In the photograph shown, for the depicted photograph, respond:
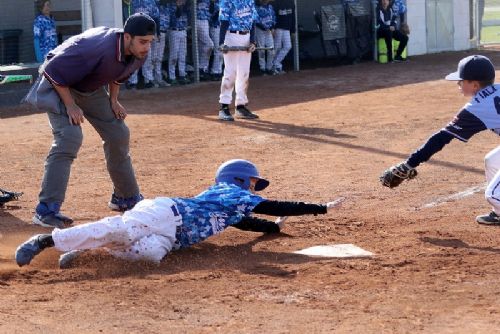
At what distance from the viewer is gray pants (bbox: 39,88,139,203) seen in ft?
24.5

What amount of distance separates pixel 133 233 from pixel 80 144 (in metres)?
1.75

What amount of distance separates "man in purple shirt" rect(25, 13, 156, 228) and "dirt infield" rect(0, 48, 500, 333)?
49 centimetres

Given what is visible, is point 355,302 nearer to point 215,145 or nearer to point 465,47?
point 215,145

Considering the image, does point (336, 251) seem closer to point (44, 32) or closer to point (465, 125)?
point (465, 125)

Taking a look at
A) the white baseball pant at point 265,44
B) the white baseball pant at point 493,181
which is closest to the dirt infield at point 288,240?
the white baseball pant at point 493,181

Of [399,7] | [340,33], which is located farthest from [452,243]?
[399,7]

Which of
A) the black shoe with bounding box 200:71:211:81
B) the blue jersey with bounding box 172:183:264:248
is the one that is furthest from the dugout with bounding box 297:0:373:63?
the blue jersey with bounding box 172:183:264:248

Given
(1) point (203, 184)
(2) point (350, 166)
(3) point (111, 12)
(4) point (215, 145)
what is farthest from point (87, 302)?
(3) point (111, 12)

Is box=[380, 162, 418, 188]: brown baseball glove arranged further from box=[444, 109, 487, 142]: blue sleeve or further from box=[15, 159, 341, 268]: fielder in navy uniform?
Answer: box=[15, 159, 341, 268]: fielder in navy uniform

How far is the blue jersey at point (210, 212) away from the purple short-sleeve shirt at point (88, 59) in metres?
1.43

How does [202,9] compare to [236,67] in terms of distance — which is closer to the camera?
[236,67]

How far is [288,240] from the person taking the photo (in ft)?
23.0

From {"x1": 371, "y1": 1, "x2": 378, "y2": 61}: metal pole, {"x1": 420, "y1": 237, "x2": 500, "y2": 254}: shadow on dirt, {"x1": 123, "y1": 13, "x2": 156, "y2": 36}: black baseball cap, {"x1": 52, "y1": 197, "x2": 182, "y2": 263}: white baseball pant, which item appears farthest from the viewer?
{"x1": 371, "y1": 1, "x2": 378, "y2": 61}: metal pole

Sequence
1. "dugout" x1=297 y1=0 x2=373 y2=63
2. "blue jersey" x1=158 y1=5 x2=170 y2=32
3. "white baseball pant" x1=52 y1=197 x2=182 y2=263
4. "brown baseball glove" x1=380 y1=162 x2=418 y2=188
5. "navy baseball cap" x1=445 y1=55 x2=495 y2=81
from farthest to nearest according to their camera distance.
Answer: "dugout" x1=297 y1=0 x2=373 y2=63, "blue jersey" x1=158 y1=5 x2=170 y2=32, "brown baseball glove" x1=380 y1=162 x2=418 y2=188, "navy baseball cap" x1=445 y1=55 x2=495 y2=81, "white baseball pant" x1=52 y1=197 x2=182 y2=263
